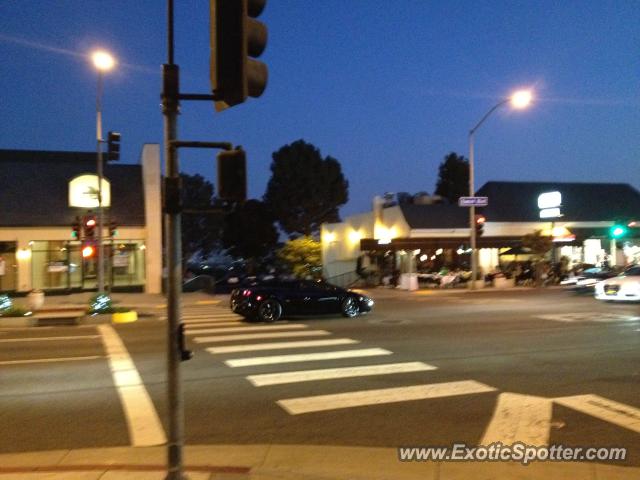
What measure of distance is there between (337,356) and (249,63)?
8333mm

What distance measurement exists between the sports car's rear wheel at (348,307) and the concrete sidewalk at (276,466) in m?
13.4

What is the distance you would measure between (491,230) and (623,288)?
17823 millimetres

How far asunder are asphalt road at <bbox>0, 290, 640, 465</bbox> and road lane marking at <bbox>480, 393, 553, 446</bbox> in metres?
0.03

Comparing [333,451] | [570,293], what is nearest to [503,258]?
[570,293]

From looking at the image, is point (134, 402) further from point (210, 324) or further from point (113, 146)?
point (113, 146)

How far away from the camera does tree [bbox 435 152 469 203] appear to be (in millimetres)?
71875

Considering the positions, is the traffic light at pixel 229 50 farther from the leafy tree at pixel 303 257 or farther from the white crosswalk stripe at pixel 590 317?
the leafy tree at pixel 303 257

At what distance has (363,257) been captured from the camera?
4153 cm

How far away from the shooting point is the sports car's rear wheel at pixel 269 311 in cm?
1914

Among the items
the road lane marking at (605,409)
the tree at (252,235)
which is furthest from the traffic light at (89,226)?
the tree at (252,235)

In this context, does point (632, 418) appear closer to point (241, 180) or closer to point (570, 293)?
point (241, 180)

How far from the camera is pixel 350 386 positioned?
9930 millimetres

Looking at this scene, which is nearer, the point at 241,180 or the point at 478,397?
the point at 241,180

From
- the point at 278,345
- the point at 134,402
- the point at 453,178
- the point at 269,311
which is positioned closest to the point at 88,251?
the point at 269,311
